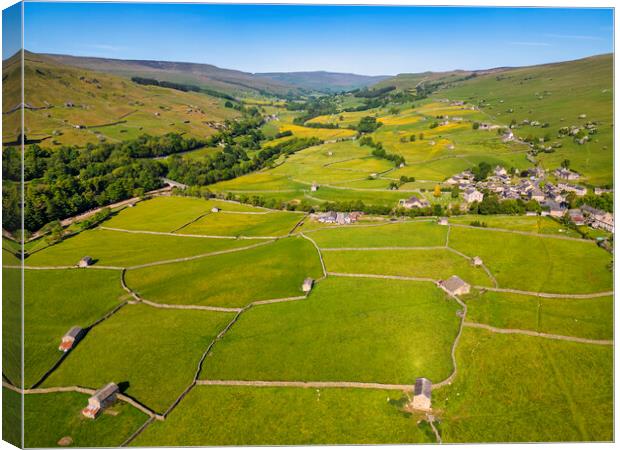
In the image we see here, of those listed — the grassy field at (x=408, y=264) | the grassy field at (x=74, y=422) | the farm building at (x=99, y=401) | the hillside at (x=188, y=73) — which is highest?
the hillside at (x=188, y=73)

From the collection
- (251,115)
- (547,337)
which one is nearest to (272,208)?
(547,337)

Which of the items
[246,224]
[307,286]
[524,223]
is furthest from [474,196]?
[307,286]

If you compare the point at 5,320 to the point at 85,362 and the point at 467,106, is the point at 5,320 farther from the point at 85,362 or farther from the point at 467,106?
the point at 467,106

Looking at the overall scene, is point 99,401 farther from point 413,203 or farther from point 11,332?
point 413,203

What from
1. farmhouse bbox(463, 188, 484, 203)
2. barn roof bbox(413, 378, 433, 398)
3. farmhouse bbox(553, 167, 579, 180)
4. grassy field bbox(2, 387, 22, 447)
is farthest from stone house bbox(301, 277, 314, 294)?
farmhouse bbox(553, 167, 579, 180)

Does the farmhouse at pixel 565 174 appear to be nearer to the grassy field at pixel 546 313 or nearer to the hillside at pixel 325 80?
the grassy field at pixel 546 313

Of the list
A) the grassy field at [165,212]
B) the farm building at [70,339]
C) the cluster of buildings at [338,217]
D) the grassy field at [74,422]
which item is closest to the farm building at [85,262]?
the grassy field at [165,212]
